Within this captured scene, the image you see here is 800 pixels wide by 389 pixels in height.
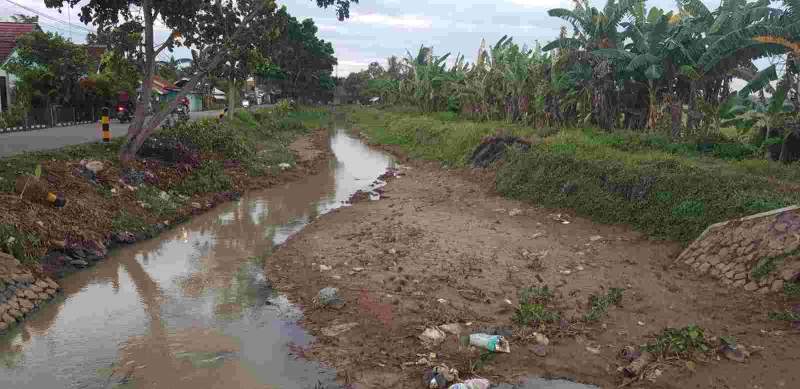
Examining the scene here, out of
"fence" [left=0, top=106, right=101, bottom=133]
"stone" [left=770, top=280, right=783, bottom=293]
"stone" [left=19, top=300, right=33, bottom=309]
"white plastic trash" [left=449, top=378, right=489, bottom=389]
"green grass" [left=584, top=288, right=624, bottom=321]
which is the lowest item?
"white plastic trash" [left=449, top=378, right=489, bottom=389]

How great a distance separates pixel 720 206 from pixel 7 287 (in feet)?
28.3

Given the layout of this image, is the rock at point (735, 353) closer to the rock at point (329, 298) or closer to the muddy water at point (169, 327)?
the muddy water at point (169, 327)

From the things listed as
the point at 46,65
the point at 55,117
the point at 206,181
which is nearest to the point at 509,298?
the point at 206,181

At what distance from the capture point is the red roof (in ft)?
65.9

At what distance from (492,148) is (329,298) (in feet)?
30.2

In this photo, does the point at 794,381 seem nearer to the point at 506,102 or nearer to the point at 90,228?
the point at 90,228

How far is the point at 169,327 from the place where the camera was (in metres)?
5.70

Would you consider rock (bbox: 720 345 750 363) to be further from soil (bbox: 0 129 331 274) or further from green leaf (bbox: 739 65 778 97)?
green leaf (bbox: 739 65 778 97)

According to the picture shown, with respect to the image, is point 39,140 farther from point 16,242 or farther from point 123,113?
point 123,113

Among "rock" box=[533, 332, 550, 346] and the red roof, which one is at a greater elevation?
the red roof

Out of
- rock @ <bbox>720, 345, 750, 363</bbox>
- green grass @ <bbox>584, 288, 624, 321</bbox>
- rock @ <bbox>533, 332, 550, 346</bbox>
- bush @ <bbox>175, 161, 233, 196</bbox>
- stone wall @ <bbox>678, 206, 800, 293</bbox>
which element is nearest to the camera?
rock @ <bbox>720, 345, 750, 363</bbox>

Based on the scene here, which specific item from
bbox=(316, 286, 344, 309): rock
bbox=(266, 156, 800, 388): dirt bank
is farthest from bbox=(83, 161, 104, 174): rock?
bbox=(316, 286, 344, 309): rock

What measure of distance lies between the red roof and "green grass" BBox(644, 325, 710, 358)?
22582 millimetres

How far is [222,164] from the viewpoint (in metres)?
14.5
